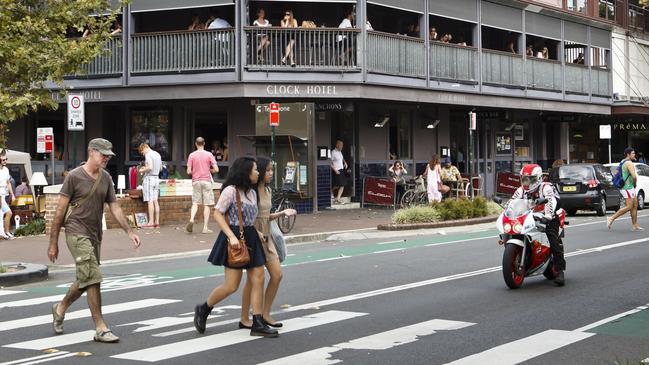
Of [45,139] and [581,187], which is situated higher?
[45,139]

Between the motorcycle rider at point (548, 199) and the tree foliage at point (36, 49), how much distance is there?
7.96 meters

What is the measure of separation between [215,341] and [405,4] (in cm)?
2032

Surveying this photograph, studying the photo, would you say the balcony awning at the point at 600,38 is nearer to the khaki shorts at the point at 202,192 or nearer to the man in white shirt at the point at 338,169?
the man in white shirt at the point at 338,169

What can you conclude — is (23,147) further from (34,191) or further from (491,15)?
(491,15)

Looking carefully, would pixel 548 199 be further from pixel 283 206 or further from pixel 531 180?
pixel 283 206

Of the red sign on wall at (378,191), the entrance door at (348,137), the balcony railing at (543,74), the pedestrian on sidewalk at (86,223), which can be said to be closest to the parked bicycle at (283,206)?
the red sign on wall at (378,191)

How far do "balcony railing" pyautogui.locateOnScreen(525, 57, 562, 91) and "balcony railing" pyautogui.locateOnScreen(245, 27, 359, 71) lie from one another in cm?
1037

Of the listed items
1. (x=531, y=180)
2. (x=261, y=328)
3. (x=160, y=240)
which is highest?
(x=531, y=180)

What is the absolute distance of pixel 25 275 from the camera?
13.3 m

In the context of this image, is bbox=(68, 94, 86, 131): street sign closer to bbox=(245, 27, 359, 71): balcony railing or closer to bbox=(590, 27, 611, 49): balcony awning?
bbox=(245, 27, 359, 71): balcony railing

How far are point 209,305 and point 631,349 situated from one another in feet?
13.0

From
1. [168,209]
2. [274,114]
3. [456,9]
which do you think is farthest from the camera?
[456,9]

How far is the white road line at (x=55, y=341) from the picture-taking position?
816 cm

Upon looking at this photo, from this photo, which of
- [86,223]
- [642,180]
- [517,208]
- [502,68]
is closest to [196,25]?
[502,68]
